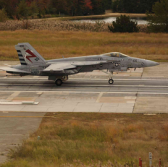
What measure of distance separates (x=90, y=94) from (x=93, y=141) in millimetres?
10180

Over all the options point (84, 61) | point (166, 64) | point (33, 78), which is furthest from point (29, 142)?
point (166, 64)

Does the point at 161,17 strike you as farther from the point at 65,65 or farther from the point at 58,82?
the point at 58,82

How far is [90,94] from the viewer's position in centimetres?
2455

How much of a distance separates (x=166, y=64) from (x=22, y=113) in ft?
69.5

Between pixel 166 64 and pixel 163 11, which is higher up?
pixel 163 11

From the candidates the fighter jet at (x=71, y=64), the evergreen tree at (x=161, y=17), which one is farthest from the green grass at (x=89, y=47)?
the fighter jet at (x=71, y=64)

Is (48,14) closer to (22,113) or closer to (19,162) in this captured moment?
(22,113)

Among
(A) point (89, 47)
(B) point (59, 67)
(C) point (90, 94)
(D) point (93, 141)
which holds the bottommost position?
(A) point (89, 47)

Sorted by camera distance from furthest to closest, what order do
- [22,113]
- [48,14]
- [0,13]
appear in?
[48,14], [0,13], [22,113]

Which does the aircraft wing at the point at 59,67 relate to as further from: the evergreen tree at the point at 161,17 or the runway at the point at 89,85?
the evergreen tree at the point at 161,17

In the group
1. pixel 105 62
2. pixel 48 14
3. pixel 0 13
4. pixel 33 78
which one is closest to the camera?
pixel 105 62

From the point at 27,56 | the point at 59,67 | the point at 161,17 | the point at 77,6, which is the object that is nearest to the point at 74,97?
the point at 59,67

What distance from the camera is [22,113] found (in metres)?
20.2

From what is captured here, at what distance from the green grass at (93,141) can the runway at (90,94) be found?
1.78 metres
